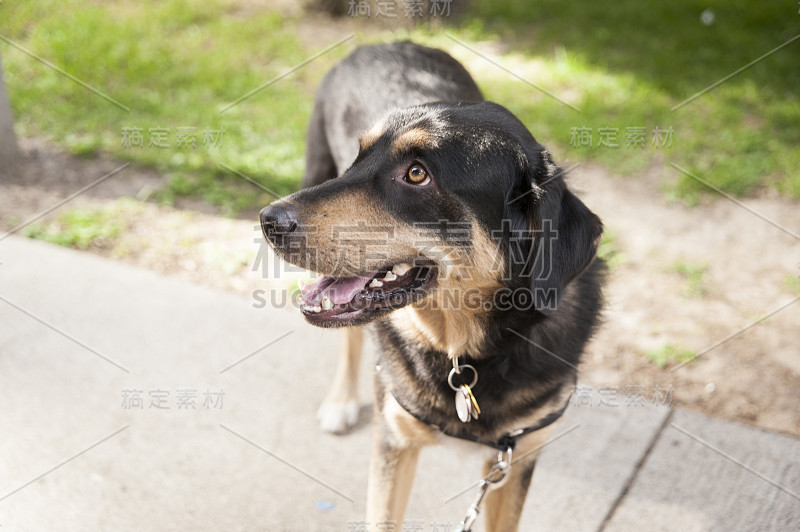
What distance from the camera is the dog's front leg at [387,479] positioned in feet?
8.54

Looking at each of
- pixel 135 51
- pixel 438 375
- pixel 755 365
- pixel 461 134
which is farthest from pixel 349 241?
pixel 135 51

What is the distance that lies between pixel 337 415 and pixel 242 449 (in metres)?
0.48

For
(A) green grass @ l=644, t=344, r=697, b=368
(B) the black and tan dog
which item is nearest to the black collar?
(B) the black and tan dog

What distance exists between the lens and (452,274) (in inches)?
88.6

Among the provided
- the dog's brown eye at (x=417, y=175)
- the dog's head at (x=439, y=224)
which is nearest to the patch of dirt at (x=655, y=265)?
the dog's head at (x=439, y=224)

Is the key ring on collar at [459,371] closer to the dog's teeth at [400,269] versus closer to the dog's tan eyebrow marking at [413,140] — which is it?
the dog's teeth at [400,269]

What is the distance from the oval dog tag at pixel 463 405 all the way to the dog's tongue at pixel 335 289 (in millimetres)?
518

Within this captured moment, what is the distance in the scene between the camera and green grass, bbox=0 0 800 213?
5785 millimetres

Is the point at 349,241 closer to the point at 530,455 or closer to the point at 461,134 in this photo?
the point at 461,134

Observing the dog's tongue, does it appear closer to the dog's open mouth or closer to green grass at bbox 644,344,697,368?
the dog's open mouth

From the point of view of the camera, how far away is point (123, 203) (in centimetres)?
515

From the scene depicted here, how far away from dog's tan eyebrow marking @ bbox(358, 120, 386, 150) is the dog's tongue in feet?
1.55

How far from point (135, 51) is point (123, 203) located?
9.40 feet

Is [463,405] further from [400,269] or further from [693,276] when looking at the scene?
[693,276]
